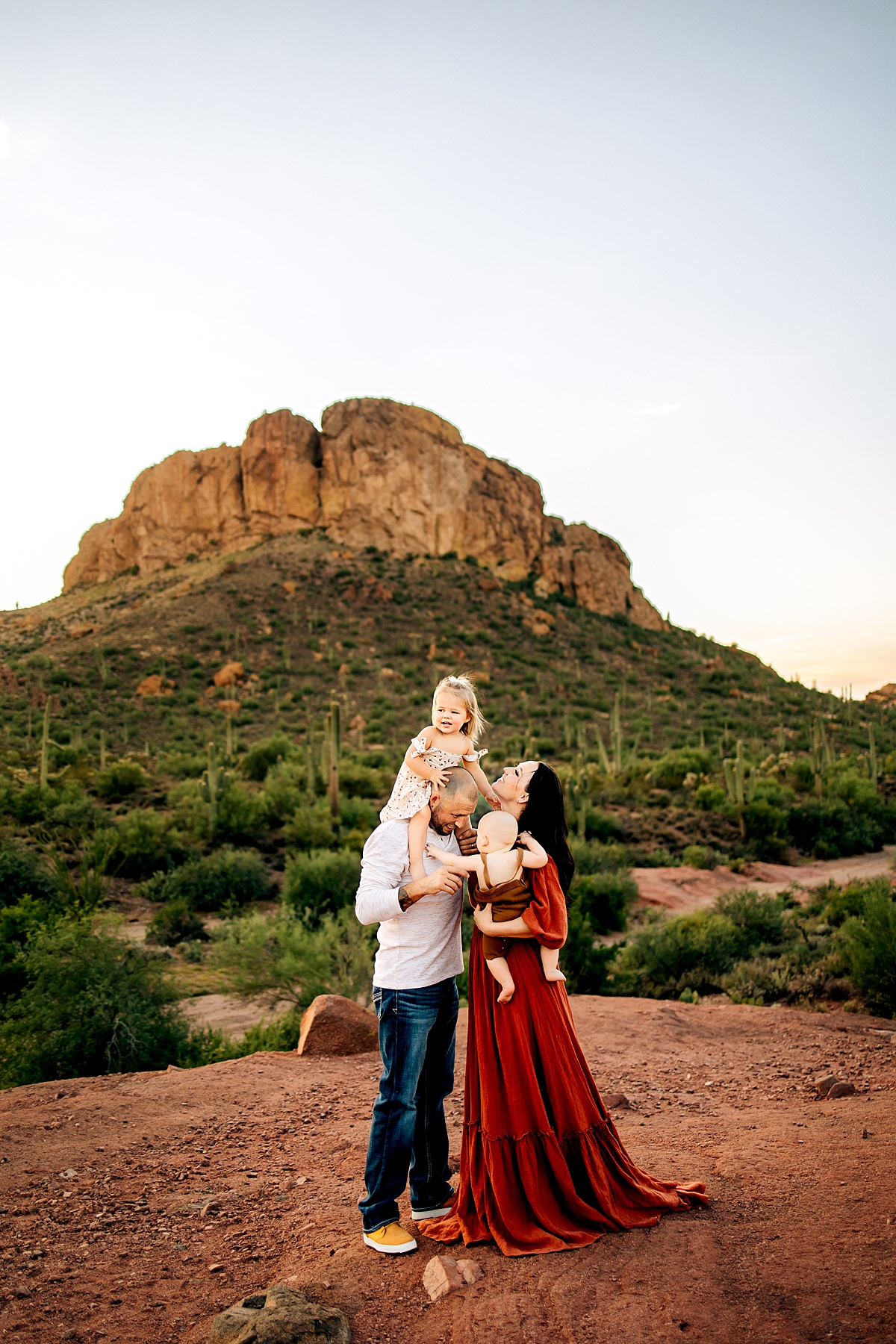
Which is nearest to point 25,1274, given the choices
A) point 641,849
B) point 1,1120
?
point 1,1120

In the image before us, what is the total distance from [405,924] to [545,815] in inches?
28.1

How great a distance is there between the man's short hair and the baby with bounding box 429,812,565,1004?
14cm

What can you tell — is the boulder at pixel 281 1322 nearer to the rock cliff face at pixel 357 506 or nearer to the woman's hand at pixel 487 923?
the woman's hand at pixel 487 923

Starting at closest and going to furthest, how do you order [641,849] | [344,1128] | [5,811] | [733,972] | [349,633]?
[344,1128]
[733,972]
[5,811]
[641,849]
[349,633]

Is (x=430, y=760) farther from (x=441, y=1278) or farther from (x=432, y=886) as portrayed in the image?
(x=441, y=1278)

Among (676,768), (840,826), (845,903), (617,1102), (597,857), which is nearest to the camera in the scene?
(617,1102)

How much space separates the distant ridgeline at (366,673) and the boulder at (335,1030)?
8.69 meters

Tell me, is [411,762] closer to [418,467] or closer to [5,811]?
[5,811]

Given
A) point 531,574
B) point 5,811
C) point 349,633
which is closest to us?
point 5,811

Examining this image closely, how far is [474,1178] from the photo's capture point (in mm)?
3254

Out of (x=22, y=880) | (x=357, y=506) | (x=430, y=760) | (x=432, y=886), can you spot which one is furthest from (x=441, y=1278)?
(x=357, y=506)

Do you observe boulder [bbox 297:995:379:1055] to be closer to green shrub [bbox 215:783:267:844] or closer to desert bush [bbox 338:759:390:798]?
green shrub [bbox 215:783:267:844]

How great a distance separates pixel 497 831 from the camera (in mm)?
3240

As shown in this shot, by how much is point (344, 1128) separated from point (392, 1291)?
7.67ft
